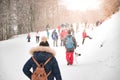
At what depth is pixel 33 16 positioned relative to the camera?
244 inches

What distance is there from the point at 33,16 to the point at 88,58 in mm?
1005

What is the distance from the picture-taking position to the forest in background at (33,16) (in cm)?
598

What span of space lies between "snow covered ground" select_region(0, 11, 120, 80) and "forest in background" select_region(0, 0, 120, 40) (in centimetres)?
12

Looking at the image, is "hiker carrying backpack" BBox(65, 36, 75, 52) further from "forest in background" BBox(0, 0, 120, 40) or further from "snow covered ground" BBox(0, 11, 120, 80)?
"forest in background" BBox(0, 0, 120, 40)

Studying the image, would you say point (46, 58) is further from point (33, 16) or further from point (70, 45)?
point (70, 45)

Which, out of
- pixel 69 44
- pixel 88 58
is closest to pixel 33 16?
pixel 88 58

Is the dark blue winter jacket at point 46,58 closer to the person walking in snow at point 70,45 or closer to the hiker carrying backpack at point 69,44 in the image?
the person walking in snow at point 70,45

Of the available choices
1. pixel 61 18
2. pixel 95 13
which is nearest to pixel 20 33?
pixel 61 18

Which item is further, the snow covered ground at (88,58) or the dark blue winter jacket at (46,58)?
the snow covered ground at (88,58)

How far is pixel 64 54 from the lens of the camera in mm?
7227

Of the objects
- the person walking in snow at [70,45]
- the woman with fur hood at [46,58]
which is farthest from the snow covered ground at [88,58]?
the woman with fur hood at [46,58]

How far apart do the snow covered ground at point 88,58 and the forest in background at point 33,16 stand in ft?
0.41

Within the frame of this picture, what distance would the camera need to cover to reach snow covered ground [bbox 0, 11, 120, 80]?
17.5 ft

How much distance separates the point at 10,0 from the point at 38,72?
6.02ft
